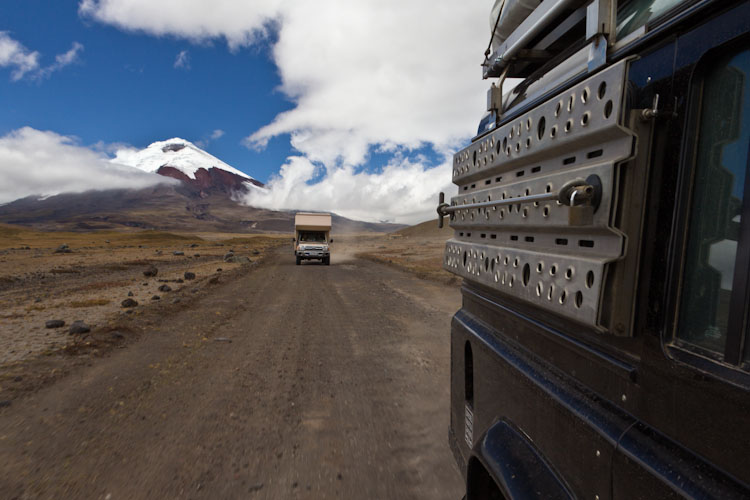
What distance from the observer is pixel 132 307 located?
10078 millimetres

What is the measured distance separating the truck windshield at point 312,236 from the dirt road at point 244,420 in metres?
17.5

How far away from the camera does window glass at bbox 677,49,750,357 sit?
36.5 inches

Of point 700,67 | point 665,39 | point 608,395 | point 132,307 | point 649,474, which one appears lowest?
point 132,307

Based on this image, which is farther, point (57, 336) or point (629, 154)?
point (57, 336)

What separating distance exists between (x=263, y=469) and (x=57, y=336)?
20.4ft

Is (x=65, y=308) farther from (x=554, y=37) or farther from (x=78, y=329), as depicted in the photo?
(x=554, y=37)

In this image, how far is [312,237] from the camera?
2534cm

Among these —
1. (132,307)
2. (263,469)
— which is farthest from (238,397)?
(132,307)

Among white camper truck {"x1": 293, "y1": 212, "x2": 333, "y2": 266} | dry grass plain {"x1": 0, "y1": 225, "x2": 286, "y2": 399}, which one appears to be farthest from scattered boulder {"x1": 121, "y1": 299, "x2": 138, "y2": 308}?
white camper truck {"x1": 293, "y1": 212, "x2": 333, "y2": 266}

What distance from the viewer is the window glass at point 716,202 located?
93cm

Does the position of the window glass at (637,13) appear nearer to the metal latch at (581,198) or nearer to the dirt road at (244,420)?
the metal latch at (581,198)

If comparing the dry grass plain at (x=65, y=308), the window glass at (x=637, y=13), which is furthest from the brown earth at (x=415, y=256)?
the dry grass plain at (x=65, y=308)

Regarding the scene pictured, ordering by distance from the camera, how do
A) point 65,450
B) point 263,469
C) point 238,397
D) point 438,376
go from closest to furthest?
point 263,469 → point 65,450 → point 238,397 → point 438,376

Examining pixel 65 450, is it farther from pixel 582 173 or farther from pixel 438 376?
pixel 582 173
